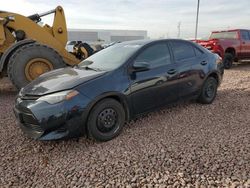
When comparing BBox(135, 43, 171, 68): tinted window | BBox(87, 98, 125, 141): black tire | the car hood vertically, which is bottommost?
BBox(87, 98, 125, 141): black tire

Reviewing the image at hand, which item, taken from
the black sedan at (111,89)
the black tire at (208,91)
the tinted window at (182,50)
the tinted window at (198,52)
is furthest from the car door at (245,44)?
the tinted window at (182,50)

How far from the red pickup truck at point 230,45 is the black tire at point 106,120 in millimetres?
8265

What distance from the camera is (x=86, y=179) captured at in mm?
2736

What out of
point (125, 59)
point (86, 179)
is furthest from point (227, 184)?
point (125, 59)

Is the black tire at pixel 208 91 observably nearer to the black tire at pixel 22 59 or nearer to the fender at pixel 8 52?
the black tire at pixel 22 59

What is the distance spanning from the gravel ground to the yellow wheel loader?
5.79 ft

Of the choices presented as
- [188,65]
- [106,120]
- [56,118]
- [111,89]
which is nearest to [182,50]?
[188,65]

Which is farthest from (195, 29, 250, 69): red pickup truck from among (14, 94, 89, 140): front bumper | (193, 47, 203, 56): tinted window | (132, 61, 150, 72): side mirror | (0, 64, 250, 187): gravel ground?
(14, 94, 89, 140): front bumper

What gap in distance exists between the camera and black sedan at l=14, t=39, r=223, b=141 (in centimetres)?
326

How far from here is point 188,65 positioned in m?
4.67

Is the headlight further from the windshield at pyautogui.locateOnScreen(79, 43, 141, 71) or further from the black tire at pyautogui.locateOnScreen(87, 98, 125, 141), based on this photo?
the windshield at pyautogui.locateOnScreen(79, 43, 141, 71)

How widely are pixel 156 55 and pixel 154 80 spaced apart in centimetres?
50

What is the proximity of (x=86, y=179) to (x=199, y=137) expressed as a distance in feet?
6.06

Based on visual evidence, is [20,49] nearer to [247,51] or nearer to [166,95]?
[166,95]
